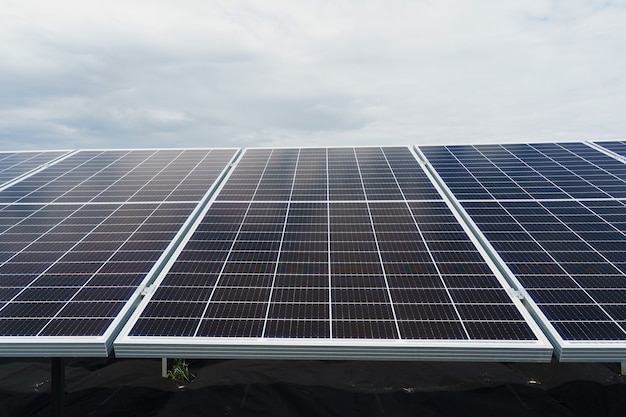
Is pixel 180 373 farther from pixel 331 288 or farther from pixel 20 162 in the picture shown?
pixel 20 162

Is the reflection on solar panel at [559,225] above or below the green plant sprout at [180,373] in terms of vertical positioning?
above

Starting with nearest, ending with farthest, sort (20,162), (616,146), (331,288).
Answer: (331,288) < (616,146) < (20,162)

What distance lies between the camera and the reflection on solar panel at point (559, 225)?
9547 millimetres

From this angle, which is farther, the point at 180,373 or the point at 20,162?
the point at 20,162

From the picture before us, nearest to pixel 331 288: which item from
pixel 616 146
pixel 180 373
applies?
pixel 180 373

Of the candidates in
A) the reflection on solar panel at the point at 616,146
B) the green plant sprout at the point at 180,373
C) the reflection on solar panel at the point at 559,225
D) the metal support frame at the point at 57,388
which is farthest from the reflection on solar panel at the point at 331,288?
the reflection on solar panel at the point at 616,146

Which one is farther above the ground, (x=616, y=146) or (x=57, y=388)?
(x=616, y=146)

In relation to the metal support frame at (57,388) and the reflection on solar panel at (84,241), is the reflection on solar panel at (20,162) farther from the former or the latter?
the metal support frame at (57,388)

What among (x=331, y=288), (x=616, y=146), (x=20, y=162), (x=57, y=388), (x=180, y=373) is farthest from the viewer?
(x=20, y=162)

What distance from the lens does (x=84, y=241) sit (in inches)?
531

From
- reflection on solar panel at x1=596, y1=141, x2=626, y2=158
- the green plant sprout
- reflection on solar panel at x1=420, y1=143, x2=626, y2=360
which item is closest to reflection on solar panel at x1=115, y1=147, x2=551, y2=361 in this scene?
reflection on solar panel at x1=420, y1=143, x2=626, y2=360

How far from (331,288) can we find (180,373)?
28.0 ft

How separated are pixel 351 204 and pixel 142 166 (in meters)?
14.0

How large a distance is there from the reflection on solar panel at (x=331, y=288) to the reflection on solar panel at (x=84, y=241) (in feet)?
3.67
